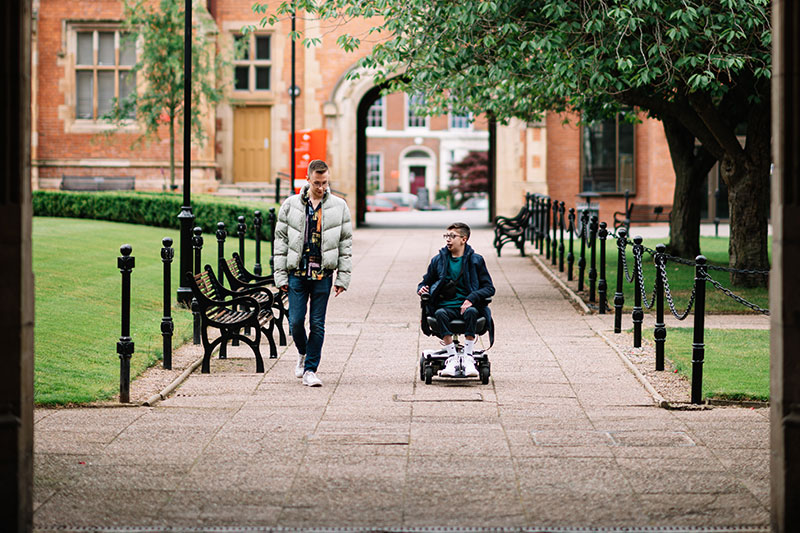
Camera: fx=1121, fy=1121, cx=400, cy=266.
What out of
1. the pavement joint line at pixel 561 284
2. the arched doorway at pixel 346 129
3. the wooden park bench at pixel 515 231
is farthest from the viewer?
the arched doorway at pixel 346 129

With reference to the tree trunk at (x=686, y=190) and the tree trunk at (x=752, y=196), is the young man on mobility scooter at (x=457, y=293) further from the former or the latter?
the tree trunk at (x=686, y=190)

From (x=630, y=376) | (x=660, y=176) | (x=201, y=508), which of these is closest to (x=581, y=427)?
(x=630, y=376)

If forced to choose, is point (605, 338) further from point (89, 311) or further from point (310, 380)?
point (89, 311)

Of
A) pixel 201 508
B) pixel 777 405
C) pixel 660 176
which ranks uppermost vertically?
pixel 660 176

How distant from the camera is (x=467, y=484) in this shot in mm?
5730

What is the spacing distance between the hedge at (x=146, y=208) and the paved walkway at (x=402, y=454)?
1446 centimetres

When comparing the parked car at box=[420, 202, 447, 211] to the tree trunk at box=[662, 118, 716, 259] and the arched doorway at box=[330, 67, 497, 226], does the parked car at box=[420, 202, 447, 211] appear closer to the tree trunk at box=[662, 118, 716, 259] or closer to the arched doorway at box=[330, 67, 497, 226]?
the arched doorway at box=[330, 67, 497, 226]

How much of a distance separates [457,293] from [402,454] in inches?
112

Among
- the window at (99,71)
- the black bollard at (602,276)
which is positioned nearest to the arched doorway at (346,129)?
the window at (99,71)

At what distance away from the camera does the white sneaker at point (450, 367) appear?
8836 millimetres

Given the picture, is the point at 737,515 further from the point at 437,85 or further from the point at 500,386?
the point at 437,85

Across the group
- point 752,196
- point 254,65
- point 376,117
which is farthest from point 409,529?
point 376,117

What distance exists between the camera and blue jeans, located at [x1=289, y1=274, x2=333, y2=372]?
8.86 meters

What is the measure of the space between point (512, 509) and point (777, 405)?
1.31 m
